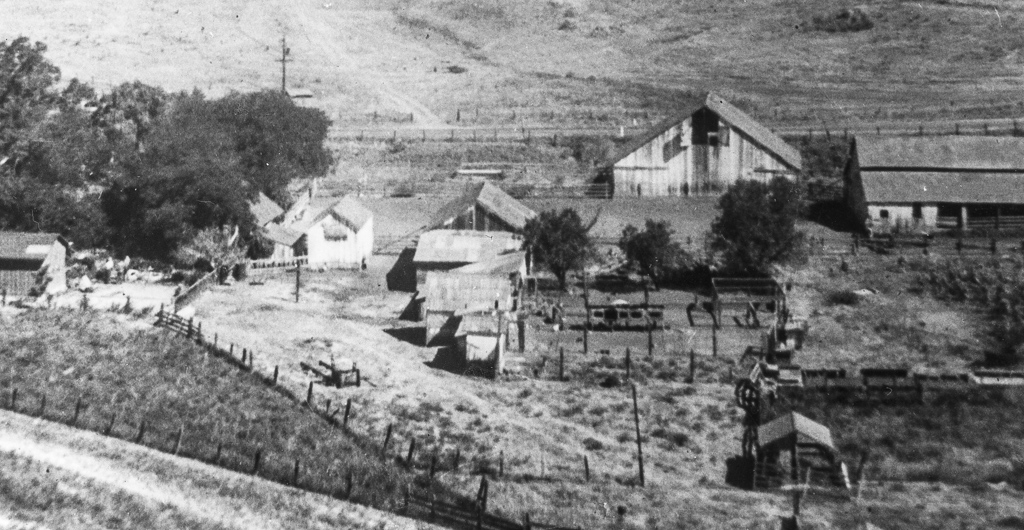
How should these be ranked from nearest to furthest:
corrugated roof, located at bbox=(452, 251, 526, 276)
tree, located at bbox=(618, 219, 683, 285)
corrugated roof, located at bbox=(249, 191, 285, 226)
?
corrugated roof, located at bbox=(452, 251, 526, 276) < tree, located at bbox=(618, 219, 683, 285) < corrugated roof, located at bbox=(249, 191, 285, 226)

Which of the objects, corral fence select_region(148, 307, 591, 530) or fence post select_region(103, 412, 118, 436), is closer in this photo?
corral fence select_region(148, 307, 591, 530)

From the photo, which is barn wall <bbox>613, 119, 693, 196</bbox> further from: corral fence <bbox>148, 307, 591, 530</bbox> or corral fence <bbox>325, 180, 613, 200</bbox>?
corral fence <bbox>148, 307, 591, 530</bbox>

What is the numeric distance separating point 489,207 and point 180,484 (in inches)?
1036

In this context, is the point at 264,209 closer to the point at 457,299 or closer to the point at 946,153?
the point at 457,299

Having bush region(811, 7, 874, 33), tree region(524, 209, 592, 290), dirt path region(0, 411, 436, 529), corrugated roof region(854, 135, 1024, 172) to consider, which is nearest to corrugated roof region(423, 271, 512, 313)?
tree region(524, 209, 592, 290)

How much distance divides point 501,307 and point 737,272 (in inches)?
411

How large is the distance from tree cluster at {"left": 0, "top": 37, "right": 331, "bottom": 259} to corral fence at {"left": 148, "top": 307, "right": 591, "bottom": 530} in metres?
11.8

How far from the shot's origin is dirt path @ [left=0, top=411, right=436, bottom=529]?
31109 millimetres

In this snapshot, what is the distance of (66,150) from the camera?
193ft

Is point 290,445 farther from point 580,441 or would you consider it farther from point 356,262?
point 356,262

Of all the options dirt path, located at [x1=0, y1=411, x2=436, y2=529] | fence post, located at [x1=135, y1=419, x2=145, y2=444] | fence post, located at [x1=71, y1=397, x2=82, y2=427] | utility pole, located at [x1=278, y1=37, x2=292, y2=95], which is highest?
utility pole, located at [x1=278, y1=37, x2=292, y2=95]

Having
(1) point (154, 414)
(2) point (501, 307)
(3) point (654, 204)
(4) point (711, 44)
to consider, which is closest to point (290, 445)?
(1) point (154, 414)

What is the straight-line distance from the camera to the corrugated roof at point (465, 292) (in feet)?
158

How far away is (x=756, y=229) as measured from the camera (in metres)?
53.4
